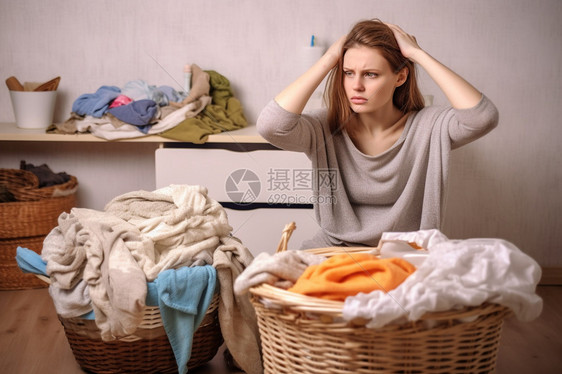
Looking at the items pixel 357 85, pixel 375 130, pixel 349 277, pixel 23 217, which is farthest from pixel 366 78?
pixel 23 217

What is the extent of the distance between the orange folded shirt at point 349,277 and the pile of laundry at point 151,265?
1.94 ft

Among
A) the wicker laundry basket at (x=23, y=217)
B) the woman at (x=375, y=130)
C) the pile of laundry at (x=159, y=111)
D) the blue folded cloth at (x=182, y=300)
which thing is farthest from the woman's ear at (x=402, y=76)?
the wicker laundry basket at (x=23, y=217)

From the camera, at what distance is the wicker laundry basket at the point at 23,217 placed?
7.86 feet

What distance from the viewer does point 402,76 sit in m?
1.60

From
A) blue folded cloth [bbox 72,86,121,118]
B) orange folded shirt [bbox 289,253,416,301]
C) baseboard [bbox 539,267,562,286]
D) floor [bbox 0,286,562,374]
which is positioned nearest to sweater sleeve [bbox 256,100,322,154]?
orange folded shirt [bbox 289,253,416,301]

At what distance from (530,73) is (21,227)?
212 cm

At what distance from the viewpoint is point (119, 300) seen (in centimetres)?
153

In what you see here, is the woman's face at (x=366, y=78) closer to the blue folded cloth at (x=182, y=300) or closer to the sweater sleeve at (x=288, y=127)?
the sweater sleeve at (x=288, y=127)

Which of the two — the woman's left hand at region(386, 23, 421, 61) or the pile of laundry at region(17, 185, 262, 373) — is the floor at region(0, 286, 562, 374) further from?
the woman's left hand at region(386, 23, 421, 61)

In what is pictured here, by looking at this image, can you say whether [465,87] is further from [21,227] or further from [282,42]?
[21,227]

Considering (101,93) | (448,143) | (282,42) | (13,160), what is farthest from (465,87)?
(13,160)

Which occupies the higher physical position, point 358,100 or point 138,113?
point 358,100
